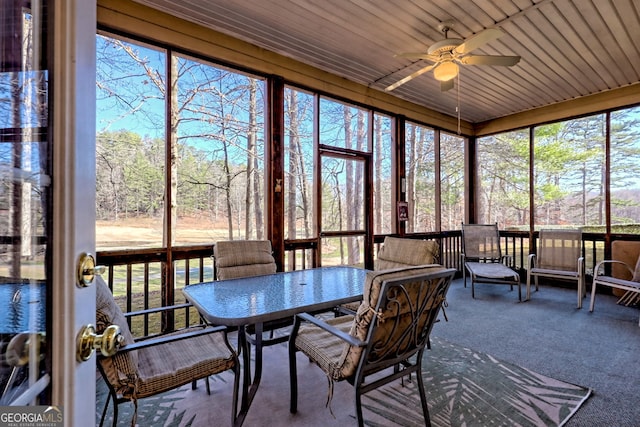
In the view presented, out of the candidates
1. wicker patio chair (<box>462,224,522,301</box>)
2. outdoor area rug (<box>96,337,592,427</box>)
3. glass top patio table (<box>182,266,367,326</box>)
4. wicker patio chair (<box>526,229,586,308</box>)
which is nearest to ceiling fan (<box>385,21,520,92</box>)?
glass top patio table (<box>182,266,367,326</box>)

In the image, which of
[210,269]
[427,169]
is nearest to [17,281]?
[210,269]

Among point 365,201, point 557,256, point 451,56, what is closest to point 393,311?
point 451,56

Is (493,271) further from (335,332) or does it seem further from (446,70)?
(335,332)

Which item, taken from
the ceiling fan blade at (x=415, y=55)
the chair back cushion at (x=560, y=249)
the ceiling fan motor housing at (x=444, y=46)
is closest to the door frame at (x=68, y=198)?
the ceiling fan blade at (x=415, y=55)

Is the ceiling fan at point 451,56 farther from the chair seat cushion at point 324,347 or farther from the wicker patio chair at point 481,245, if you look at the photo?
the wicker patio chair at point 481,245

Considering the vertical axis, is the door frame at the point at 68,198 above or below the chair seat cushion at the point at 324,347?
above

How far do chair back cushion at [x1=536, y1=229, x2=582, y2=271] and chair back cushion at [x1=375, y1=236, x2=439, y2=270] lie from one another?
129 inches

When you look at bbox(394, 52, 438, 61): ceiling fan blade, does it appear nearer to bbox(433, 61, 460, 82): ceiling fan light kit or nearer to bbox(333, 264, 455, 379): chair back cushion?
bbox(433, 61, 460, 82): ceiling fan light kit

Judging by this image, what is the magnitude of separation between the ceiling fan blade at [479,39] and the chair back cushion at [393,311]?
2027 mm

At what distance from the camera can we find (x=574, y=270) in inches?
176

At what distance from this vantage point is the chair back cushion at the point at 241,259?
8.52ft

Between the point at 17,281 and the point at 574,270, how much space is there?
5.83 meters

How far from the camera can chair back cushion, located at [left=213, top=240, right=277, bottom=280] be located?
2.60m

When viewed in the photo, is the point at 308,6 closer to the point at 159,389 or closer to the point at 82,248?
the point at 82,248
